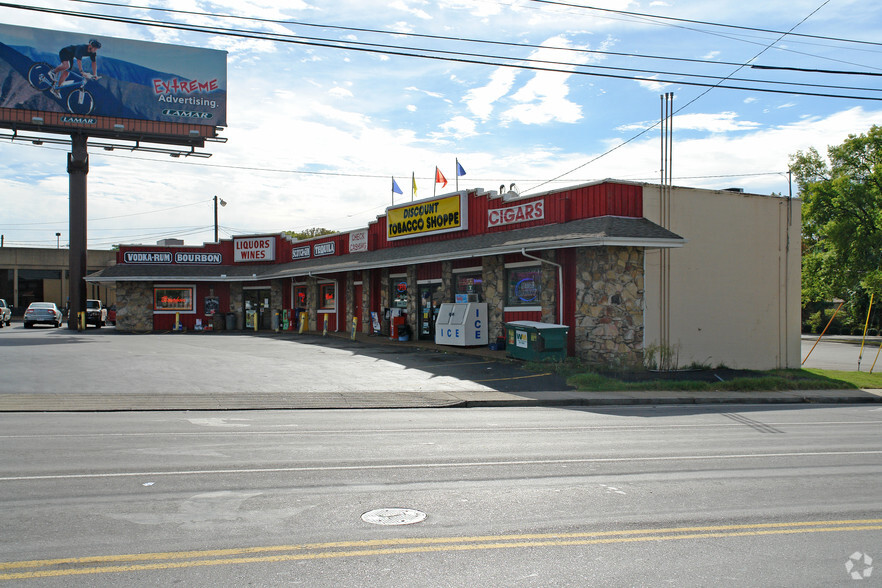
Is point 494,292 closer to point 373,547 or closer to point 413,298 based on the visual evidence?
point 413,298

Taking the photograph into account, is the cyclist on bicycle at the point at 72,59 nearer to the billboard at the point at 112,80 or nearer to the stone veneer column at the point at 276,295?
the billboard at the point at 112,80

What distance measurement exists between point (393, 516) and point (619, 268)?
48.7ft

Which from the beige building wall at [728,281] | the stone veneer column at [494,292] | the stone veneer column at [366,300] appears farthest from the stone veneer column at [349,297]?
the beige building wall at [728,281]

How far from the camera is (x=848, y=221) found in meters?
46.1

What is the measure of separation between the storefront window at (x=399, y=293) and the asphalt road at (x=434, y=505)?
1806cm

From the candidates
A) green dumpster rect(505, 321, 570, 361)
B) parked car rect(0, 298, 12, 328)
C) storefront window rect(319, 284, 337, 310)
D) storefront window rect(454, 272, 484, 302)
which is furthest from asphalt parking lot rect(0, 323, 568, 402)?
parked car rect(0, 298, 12, 328)

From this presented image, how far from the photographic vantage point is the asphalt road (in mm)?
4992

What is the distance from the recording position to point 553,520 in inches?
243

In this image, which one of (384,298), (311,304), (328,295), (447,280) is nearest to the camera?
(447,280)

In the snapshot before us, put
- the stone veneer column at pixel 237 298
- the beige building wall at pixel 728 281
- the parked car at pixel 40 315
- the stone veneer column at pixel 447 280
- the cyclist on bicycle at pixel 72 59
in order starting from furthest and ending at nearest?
the parked car at pixel 40 315, the stone veneer column at pixel 237 298, the cyclist on bicycle at pixel 72 59, the stone veneer column at pixel 447 280, the beige building wall at pixel 728 281

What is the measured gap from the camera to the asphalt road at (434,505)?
4.99 meters

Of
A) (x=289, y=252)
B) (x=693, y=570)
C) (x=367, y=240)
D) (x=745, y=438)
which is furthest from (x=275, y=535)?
(x=289, y=252)

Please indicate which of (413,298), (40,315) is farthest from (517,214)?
(40,315)

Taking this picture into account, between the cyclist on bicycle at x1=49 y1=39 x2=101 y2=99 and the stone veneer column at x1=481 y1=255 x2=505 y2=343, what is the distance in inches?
1115
